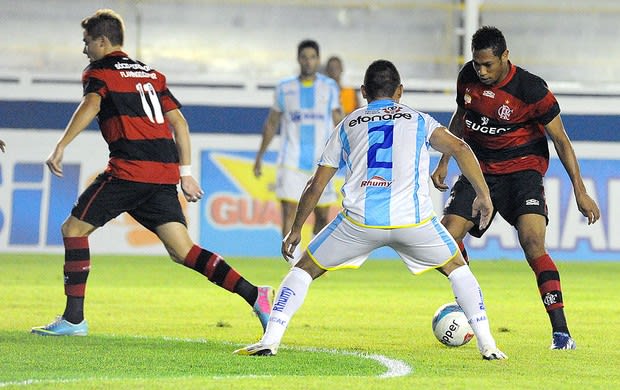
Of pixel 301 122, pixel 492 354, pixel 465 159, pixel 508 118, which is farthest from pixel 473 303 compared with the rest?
pixel 301 122

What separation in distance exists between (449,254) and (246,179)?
989 cm

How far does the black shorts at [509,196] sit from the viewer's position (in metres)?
8.70

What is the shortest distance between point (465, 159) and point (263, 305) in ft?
5.81

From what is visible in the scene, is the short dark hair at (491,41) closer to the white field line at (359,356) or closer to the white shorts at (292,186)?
the white field line at (359,356)

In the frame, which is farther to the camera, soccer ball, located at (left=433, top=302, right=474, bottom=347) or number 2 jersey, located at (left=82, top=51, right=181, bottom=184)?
number 2 jersey, located at (left=82, top=51, right=181, bottom=184)

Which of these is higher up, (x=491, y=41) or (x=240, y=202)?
(x=491, y=41)

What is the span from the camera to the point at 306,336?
895 cm

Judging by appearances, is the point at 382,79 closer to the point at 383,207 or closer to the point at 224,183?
the point at 383,207

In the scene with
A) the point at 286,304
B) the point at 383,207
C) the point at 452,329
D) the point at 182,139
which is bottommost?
the point at 452,329

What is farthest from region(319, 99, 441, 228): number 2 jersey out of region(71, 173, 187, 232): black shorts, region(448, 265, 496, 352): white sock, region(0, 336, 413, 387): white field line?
region(71, 173, 187, 232): black shorts

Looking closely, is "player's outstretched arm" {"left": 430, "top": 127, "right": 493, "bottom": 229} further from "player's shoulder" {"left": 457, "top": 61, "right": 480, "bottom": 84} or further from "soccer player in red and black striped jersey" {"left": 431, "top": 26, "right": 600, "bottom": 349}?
"player's shoulder" {"left": 457, "top": 61, "right": 480, "bottom": 84}

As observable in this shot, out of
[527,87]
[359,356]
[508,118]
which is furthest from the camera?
[508,118]

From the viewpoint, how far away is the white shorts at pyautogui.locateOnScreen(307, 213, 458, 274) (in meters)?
7.47

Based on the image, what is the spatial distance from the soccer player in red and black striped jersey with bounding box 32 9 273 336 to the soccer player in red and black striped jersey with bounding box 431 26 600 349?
158 cm
